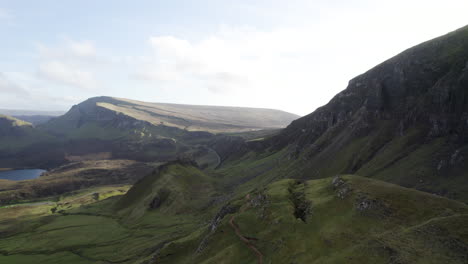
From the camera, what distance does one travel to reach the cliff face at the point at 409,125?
110562 mm

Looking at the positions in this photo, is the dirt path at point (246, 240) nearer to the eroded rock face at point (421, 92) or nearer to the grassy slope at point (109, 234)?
the grassy slope at point (109, 234)

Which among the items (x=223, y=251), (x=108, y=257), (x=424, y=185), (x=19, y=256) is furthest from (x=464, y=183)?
(x=19, y=256)

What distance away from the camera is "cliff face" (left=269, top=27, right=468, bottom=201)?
111m

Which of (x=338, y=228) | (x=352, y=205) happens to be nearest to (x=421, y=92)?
(x=352, y=205)

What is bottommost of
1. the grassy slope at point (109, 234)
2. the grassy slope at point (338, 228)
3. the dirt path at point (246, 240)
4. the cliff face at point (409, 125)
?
the grassy slope at point (109, 234)

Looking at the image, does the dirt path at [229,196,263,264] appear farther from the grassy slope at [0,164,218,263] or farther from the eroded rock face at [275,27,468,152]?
the eroded rock face at [275,27,468,152]

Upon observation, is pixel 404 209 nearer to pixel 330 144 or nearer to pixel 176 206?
pixel 330 144

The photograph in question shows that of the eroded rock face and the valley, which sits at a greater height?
the eroded rock face

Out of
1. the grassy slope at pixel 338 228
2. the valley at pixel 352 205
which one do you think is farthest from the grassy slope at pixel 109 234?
the grassy slope at pixel 338 228

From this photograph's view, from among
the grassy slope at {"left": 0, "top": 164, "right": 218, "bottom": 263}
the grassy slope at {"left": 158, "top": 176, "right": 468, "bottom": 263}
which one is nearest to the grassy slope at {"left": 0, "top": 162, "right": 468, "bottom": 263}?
the grassy slope at {"left": 158, "top": 176, "right": 468, "bottom": 263}

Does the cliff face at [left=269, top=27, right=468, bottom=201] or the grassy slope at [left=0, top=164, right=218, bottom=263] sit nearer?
the cliff face at [left=269, top=27, right=468, bottom=201]

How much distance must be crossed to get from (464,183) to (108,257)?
147 m

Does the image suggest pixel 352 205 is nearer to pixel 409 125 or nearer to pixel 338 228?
pixel 338 228

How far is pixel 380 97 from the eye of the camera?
547 ft
